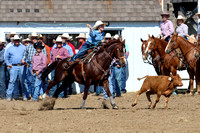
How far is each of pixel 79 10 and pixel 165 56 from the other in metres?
4.43

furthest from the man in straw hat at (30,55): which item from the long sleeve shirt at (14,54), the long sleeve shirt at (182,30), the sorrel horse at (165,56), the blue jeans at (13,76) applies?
the long sleeve shirt at (182,30)

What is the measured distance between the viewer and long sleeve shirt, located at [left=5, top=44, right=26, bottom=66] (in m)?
17.9

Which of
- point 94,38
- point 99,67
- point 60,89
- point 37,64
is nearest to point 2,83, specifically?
point 37,64

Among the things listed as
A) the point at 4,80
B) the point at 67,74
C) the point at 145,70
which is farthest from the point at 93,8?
the point at 67,74

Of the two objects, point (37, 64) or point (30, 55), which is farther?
point (30, 55)

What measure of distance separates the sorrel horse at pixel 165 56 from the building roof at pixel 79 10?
9.87 feet

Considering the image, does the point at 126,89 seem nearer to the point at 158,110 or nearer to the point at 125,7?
the point at 125,7

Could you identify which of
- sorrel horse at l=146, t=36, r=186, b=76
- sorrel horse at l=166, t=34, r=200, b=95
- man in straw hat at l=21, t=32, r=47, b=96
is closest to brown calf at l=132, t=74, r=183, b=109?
sorrel horse at l=166, t=34, r=200, b=95

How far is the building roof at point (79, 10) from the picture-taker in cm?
2072

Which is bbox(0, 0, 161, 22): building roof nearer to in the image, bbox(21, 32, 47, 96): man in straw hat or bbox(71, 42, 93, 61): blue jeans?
bbox(21, 32, 47, 96): man in straw hat

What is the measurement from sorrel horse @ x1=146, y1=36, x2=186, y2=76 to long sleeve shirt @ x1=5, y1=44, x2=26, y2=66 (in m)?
4.27

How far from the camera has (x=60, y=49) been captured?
17.8m

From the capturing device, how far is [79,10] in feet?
69.3

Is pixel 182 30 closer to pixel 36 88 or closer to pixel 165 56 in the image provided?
pixel 165 56
